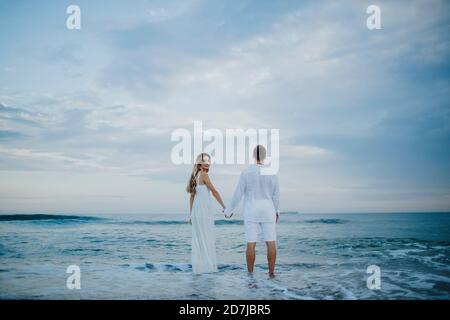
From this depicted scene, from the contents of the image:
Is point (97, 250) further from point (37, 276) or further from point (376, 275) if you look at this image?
point (376, 275)

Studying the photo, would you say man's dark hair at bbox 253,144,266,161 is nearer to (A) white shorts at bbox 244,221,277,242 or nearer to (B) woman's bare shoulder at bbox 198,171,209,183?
(B) woman's bare shoulder at bbox 198,171,209,183

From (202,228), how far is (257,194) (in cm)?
123

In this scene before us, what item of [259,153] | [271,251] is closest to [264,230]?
[271,251]

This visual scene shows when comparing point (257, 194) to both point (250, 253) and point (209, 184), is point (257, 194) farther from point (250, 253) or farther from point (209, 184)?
point (250, 253)

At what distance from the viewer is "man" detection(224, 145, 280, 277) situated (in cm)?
607

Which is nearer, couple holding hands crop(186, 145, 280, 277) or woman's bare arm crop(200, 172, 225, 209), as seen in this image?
couple holding hands crop(186, 145, 280, 277)

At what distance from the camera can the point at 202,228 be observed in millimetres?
6570

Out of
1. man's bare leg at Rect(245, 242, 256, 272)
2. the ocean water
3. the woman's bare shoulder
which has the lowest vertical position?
the ocean water

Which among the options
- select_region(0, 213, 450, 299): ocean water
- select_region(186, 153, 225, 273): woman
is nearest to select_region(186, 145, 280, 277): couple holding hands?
select_region(186, 153, 225, 273): woman

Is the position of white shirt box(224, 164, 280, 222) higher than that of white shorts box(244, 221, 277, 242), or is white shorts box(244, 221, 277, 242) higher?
white shirt box(224, 164, 280, 222)

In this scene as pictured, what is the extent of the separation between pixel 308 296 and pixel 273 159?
93.0 inches
